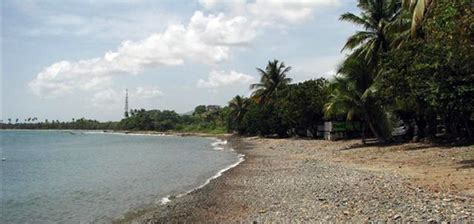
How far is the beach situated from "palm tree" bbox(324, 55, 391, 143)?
34.0ft

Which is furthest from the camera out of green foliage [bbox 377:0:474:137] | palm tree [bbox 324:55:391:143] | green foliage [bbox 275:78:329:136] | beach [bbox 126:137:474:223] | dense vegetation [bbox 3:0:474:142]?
green foliage [bbox 275:78:329:136]

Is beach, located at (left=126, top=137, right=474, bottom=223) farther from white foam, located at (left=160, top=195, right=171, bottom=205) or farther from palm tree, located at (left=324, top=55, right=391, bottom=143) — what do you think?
palm tree, located at (left=324, top=55, right=391, bottom=143)

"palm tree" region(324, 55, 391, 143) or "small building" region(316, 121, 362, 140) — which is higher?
"palm tree" region(324, 55, 391, 143)

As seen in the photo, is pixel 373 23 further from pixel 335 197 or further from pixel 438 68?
pixel 335 197

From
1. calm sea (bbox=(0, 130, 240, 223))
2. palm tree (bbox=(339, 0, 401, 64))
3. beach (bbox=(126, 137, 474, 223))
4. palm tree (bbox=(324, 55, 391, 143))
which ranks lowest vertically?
calm sea (bbox=(0, 130, 240, 223))

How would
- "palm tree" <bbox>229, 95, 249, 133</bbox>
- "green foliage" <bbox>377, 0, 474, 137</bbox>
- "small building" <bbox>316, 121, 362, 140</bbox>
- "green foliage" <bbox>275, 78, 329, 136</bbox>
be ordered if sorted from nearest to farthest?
"green foliage" <bbox>377, 0, 474, 137</bbox>, "small building" <bbox>316, 121, 362, 140</bbox>, "green foliage" <bbox>275, 78, 329, 136</bbox>, "palm tree" <bbox>229, 95, 249, 133</bbox>

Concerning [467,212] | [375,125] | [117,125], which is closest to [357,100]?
[375,125]

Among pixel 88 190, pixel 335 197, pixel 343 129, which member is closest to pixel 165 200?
pixel 88 190

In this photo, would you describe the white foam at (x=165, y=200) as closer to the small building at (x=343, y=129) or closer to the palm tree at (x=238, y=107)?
the small building at (x=343, y=129)

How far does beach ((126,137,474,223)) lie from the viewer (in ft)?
36.0

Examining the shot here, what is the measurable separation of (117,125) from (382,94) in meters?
178

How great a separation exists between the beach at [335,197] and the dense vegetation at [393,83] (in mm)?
3315

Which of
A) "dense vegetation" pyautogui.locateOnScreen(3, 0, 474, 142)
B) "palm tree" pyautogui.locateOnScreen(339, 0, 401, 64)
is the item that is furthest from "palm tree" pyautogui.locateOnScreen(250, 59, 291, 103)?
"palm tree" pyautogui.locateOnScreen(339, 0, 401, 64)

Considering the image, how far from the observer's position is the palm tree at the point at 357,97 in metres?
33.3
